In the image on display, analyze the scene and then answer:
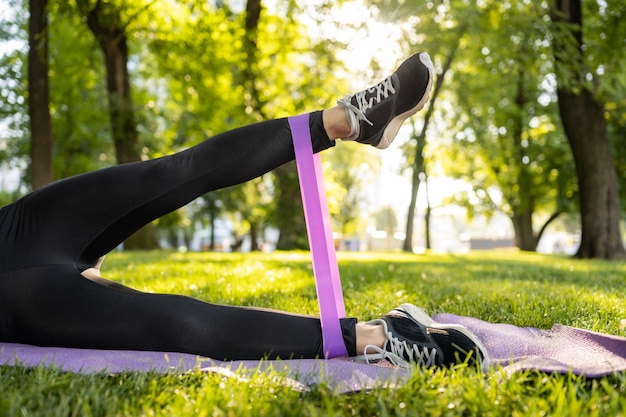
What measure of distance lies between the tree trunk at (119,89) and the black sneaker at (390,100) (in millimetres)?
12663

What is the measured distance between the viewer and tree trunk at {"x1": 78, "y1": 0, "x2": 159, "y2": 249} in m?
13.8

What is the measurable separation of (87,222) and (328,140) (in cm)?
101

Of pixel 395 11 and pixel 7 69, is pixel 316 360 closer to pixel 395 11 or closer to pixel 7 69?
pixel 395 11

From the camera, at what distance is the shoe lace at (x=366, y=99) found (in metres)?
2.18

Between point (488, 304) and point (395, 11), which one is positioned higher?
point (395, 11)

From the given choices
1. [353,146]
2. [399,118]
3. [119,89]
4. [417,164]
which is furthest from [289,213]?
[353,146]

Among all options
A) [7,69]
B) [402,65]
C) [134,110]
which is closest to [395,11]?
[134,110]

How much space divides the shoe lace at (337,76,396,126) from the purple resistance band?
7.2 inches

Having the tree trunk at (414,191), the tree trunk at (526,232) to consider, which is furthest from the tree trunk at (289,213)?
the tree trunk at (526,232)

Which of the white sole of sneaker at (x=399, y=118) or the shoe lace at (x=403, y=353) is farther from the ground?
the white sole of sneaker at (x=399, y=118)

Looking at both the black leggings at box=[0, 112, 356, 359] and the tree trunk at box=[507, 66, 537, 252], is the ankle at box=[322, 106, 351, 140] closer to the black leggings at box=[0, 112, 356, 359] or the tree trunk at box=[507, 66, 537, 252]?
the black leggings at box=[0, 112, 356, 359]

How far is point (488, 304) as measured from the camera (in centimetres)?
352

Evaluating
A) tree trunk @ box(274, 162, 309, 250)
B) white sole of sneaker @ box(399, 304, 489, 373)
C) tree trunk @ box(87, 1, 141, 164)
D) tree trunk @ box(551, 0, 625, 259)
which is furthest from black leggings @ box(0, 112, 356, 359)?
tree trunk @ box(274, 162, 309, 250)

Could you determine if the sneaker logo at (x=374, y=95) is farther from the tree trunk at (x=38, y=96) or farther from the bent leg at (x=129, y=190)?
the tree trunk at (x=38, y=96)
